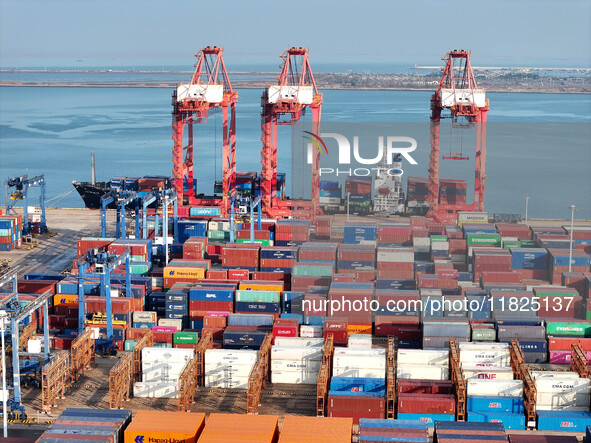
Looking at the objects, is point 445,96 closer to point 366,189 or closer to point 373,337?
point 366,189

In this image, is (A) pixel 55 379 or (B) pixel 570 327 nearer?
(A) pixel 55 379

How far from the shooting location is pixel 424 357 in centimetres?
2997

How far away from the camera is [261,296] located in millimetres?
35281

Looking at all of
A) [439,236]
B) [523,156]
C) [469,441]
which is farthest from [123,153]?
[469,441]

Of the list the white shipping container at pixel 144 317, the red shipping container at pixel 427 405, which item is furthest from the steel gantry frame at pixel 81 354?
the red shipping container at pixel 427 405

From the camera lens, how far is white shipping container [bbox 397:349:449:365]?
29.9 m

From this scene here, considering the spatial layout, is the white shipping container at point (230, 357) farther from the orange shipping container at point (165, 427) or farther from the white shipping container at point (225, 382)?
the orange shipping container at point (165, 427)

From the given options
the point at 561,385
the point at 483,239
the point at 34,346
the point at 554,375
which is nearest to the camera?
the point at 561,385

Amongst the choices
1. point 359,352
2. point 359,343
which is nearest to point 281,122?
point 359,343

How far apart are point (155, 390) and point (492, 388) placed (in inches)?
380

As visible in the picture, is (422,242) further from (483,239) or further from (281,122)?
(281,122)

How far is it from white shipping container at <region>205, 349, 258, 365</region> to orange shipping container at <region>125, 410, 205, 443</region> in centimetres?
512

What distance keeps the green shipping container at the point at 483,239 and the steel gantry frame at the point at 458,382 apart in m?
13.4

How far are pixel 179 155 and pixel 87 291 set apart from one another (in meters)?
17.2
